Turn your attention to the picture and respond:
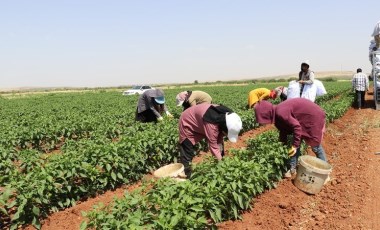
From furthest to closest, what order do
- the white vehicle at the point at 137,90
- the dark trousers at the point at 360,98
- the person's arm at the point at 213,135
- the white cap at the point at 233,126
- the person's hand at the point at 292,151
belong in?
the white vehicle at the point at 137,90
the dark trousers at the point at 360,98
the person's hand at the point at 292,151
the person's arm at the point at 213,135
the white cap at the point at 233,126

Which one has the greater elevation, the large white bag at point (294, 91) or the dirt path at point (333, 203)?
the large white bag at point (294, 91)

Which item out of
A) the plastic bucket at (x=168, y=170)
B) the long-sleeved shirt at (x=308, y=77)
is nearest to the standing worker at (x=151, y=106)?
the plastic bucket at (x=168, y=170)

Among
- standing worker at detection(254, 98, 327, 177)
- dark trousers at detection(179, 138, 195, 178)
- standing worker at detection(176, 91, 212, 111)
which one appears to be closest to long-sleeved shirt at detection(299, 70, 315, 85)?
standing worker at detection(176, 91, 212, 111)

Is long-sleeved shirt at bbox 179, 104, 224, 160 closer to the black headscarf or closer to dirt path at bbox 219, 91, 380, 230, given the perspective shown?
the black headscarf

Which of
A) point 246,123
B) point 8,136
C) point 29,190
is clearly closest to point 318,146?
point 29,190

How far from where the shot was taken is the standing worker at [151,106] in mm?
8695

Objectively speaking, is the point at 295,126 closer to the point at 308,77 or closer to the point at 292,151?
the point at 292,151

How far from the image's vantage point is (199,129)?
234 inches

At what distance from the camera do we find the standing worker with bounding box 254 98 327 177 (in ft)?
18.1

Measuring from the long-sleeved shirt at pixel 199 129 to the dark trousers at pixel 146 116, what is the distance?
3551mm

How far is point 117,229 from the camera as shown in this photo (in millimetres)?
3467

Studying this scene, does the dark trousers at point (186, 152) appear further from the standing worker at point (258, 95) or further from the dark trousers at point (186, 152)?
the standing worker at point (258, 95)

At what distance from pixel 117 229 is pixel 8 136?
7139 mm

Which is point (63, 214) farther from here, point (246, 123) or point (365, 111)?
point (365, 111)
